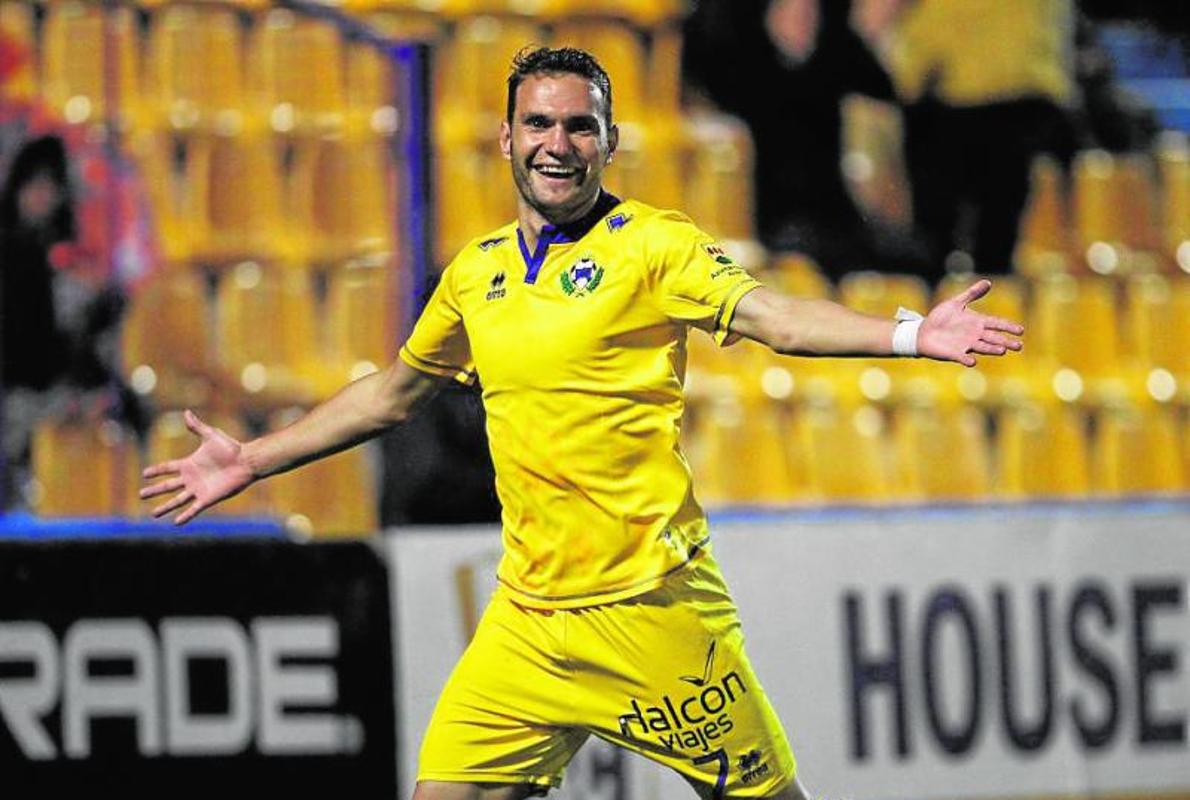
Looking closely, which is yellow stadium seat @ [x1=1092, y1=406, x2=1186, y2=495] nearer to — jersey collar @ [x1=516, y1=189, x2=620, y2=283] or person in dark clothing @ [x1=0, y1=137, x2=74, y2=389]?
person in dark clothing @ [x1=0, y1=137, x2=74, y2=389]

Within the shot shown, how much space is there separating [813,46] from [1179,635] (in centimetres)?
273

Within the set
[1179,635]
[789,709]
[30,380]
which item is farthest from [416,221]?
[1179,635]

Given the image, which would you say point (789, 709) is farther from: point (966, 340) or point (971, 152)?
point (966, 340)

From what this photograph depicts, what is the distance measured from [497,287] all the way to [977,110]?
4.63 metres

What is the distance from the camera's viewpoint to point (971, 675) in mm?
7812

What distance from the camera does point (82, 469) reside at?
23.5ft

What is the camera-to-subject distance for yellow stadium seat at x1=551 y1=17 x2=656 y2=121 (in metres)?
8.65

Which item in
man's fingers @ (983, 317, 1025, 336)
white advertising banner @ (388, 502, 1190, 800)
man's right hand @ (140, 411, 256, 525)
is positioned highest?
man's fingers @ (983, 317, 1025, 336)

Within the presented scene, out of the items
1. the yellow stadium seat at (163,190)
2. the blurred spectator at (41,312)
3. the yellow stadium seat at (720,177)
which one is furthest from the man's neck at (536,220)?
the yellow stadium seat at (720,177)

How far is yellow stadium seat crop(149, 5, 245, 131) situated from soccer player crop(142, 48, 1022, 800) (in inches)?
126

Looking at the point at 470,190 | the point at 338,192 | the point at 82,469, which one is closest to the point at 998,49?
the point at 470,190

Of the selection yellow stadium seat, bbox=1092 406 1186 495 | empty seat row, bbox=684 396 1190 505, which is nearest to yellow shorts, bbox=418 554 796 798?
empty seat row, bbox=684 396 1190 505

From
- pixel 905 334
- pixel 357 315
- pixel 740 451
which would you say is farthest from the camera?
pixel 740 451

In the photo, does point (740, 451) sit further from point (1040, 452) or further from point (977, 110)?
point (977, 110)
